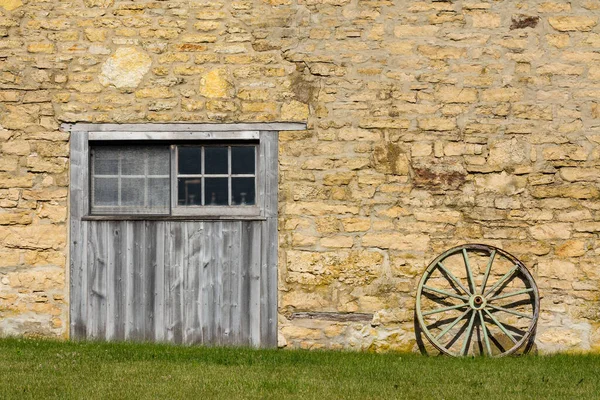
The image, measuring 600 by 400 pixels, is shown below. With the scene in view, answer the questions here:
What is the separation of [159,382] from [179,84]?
3092mm

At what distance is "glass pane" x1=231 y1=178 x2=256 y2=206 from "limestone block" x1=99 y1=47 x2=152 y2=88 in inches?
51.3

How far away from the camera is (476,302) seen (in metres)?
9.28

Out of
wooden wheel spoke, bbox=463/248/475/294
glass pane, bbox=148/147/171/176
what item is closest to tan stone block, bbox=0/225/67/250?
glass pane, bbox=148/147/171/176

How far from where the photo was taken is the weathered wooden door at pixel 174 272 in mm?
9477

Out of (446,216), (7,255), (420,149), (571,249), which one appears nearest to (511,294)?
(571,249)

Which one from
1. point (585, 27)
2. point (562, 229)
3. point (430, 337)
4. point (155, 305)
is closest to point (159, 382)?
point (155, 305)

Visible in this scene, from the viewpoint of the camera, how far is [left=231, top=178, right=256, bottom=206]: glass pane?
964 centimetres

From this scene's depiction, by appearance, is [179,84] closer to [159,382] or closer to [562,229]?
[159,382]

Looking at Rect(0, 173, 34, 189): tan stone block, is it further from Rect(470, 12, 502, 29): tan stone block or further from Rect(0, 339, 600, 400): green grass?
Rect(470, 12, 502, 29): tan stone block

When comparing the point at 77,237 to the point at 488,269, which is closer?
the point at 488,269

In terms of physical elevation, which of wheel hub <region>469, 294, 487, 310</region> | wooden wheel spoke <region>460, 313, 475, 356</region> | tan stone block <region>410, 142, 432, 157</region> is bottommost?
wooden wheel spoke <region>460, 313, 475, 356</region>

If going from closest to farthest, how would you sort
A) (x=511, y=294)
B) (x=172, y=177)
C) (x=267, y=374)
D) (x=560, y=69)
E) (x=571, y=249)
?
(x=267, y=374) → (x=511, y=294) → (x=571, y=249) → (x=560, y=69) → (x=172, y=177)

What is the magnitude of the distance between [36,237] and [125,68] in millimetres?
1765

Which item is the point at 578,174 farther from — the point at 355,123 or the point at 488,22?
the point at 355,123
